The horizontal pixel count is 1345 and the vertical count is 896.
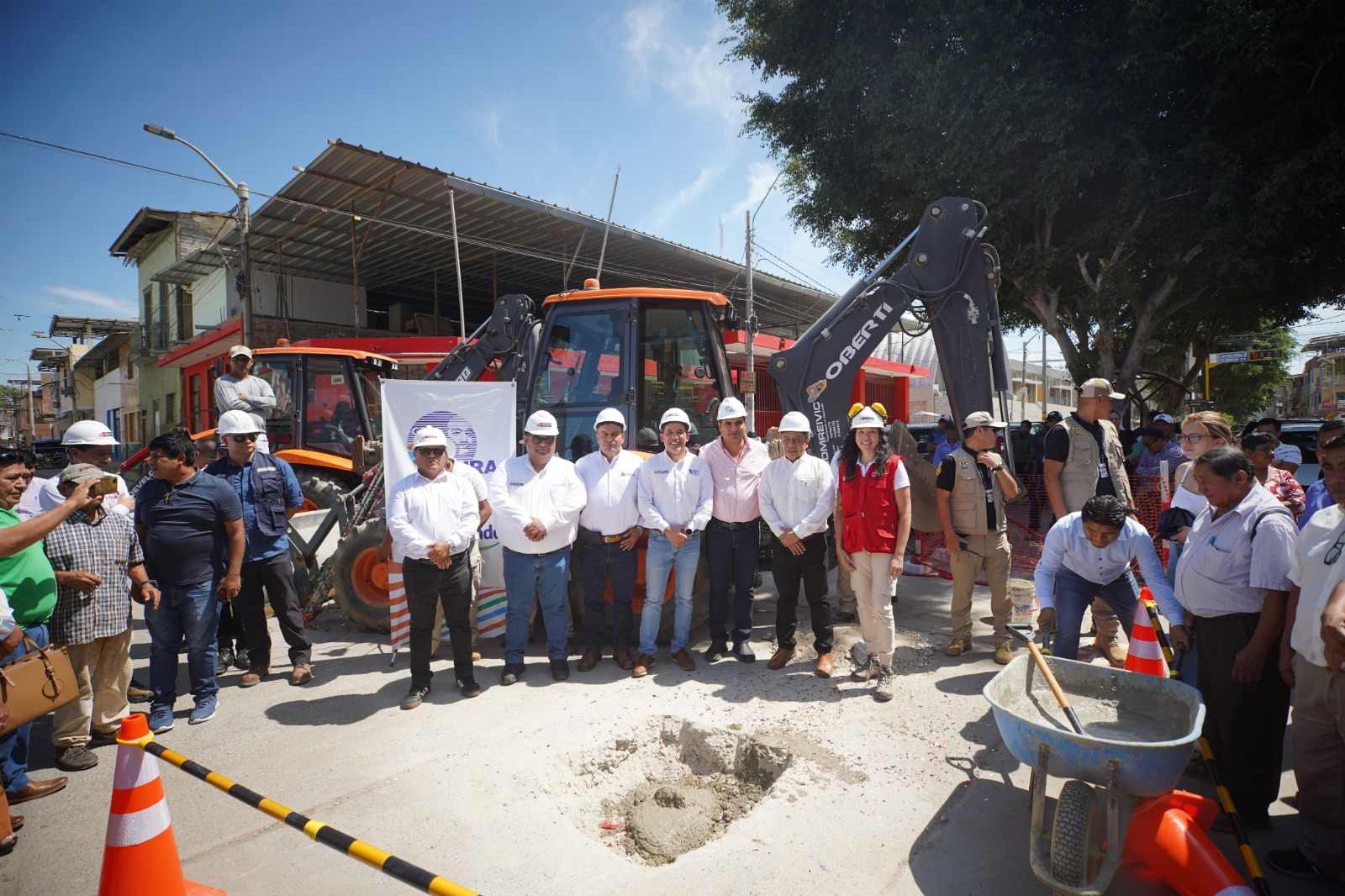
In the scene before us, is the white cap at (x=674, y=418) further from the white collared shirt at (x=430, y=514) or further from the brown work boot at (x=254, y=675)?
the brown work boot at (x=254, y=675)

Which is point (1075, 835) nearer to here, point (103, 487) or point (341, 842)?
point (341, 842)

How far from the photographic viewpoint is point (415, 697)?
453cm

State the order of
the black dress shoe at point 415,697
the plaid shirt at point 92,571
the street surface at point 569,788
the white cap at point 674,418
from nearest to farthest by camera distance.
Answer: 1. the street surface at point 569,788
2. the plaid shirt at point 92,571
3. the black dress shoe at point 415,697
4. the white cap at point 674,418

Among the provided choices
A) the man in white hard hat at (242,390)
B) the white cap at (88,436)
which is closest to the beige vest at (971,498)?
the white cap at (88,436)

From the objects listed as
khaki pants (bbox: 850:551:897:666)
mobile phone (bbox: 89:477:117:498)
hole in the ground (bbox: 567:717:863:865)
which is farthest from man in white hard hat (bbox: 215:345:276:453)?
khaki pants (bbox: 850:551:897:666)

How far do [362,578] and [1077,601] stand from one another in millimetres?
5538

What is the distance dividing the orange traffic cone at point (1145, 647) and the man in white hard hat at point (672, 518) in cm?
271

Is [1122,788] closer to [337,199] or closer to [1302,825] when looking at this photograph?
[1302,825]

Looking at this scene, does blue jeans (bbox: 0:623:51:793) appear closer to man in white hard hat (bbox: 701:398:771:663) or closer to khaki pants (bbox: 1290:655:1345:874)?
man in white hard hat (bbox: 701:398:771:663)

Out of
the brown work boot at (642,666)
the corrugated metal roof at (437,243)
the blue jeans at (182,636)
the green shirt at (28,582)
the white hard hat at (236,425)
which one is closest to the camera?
the green shirt at (28,582)

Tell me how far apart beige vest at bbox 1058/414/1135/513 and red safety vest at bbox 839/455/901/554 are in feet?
6.24

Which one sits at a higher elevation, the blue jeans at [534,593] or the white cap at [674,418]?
the white cap at [674,418]

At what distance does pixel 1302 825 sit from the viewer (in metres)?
2.84

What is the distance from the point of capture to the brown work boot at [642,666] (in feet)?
16.2
